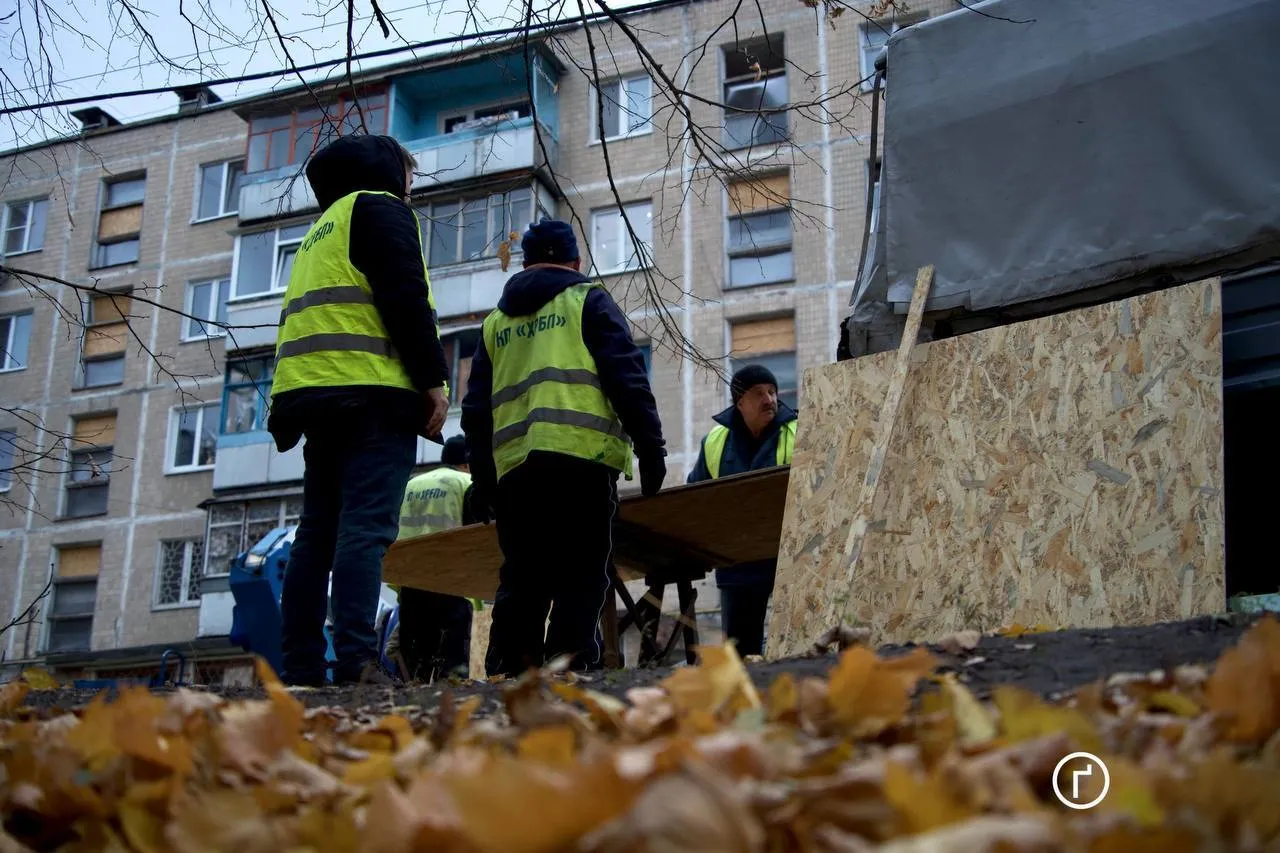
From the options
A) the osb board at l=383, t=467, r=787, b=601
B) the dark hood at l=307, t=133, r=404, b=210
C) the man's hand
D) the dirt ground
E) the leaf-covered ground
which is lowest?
the leaf-covered ground

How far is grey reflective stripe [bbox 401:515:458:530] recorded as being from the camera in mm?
7129

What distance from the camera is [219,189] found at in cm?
2752

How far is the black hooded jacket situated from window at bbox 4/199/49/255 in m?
28.4

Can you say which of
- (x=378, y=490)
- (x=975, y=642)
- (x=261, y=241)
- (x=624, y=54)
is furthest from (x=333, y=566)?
(x=261, y=241)

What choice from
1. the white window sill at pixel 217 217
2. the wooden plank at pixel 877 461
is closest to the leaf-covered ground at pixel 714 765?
the wooden plank at pixel 877 461

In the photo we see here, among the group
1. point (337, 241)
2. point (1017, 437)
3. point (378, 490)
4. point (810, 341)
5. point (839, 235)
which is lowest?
point (378, 490)

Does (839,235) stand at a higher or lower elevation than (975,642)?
higher

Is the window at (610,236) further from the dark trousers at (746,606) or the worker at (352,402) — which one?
the worker at (352,402)

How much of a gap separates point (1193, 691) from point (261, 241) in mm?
24509

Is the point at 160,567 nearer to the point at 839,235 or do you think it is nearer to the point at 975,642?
the point at 839,235

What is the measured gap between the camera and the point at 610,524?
427cm

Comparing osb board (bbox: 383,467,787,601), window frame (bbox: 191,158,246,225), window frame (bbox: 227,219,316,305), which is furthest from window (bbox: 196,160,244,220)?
osb board (bbox: 383,467,787,601)

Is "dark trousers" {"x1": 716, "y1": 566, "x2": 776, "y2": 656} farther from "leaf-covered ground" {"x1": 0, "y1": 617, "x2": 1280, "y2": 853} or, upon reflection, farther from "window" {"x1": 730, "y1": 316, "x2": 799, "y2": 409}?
"window" {"x1": 730, "y1": 316, "x2": 799, "y2": 409}

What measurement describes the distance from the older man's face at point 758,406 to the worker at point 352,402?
2398 millimetres
